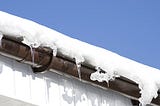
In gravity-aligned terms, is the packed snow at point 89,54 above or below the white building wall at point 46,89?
above

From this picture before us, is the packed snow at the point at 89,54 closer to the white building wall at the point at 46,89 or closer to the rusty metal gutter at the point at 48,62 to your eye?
the rusty metal gutter at the point at 48,62

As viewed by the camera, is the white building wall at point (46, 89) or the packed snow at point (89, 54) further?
the white building wall at point (46, 89)

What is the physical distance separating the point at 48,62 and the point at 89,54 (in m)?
0.34

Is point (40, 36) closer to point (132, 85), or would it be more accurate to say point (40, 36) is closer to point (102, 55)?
point (102, 55)

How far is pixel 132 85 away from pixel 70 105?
1.89ft

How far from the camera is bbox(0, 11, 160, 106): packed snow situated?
313cm

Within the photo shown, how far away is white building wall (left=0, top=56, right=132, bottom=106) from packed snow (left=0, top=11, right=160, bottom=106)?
0.22m

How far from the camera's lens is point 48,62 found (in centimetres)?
332

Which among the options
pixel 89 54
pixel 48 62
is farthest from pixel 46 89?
pixel 89 54

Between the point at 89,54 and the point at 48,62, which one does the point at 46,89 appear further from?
the point at 89,54

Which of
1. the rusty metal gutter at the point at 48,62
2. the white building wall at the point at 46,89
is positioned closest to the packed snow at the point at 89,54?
the rusty metal gutter at the point at 48,62

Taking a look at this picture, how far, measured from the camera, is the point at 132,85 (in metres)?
3.76

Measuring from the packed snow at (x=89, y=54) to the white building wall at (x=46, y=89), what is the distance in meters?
0.22

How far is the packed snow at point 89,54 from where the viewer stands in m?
3.13
